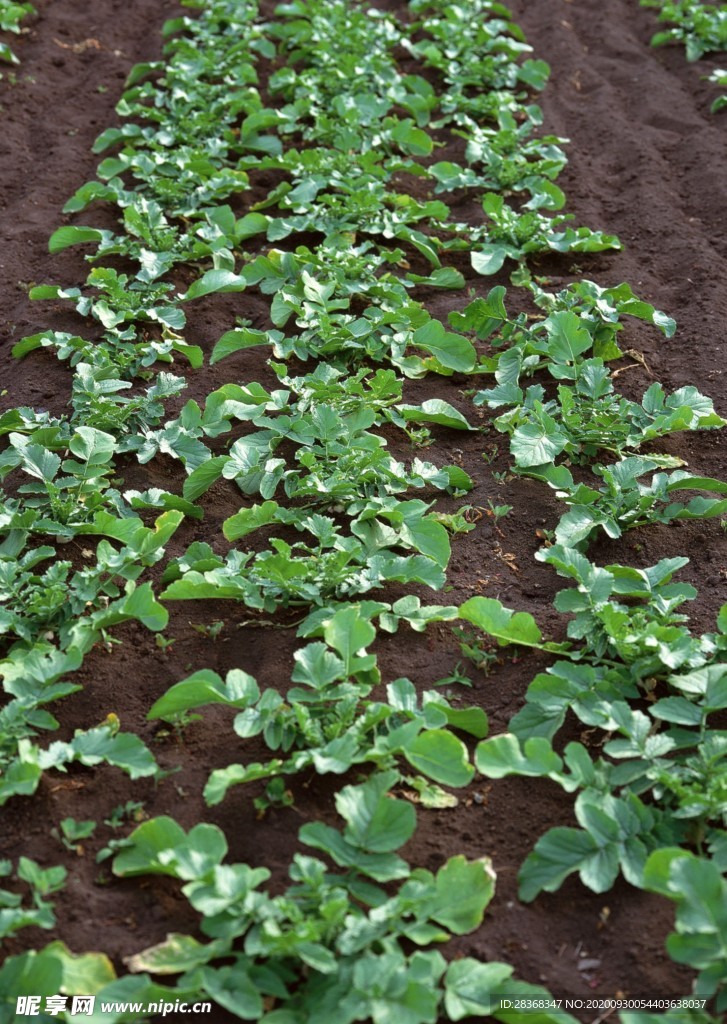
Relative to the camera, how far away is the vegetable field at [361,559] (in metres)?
1.83

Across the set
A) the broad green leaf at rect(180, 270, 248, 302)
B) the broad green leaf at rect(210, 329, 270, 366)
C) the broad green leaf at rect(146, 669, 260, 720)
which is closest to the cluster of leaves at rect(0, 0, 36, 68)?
the broad green leaf at rect(180, 270, 248, 302)

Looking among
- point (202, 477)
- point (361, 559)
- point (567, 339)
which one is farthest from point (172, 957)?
point (567, 339)

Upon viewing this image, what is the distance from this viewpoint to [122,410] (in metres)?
2.99

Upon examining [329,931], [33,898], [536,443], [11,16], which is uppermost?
[11,16]

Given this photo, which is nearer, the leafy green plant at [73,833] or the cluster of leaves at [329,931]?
the cluster of leaves at [329,931]

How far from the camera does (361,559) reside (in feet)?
8.39

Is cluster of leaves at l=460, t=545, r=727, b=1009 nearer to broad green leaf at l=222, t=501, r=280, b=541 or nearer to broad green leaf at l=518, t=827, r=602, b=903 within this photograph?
broad green leaf at l=518, t=827, r=602, b=903

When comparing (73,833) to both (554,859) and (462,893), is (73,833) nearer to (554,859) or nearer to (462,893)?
(462,893)

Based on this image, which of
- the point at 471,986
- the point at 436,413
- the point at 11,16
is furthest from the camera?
the point at 11,16

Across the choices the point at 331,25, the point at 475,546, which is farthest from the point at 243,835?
the point at 331,25

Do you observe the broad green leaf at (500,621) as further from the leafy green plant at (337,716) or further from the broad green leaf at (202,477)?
the broad green leaf at (202,477)

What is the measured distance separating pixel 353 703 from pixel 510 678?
0.43m

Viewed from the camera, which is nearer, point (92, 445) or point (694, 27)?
point (92, 445)

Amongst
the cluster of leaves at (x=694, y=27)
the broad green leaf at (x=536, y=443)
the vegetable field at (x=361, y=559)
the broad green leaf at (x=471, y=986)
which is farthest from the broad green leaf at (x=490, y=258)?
the broad green leaf at (x=471, y=986)
